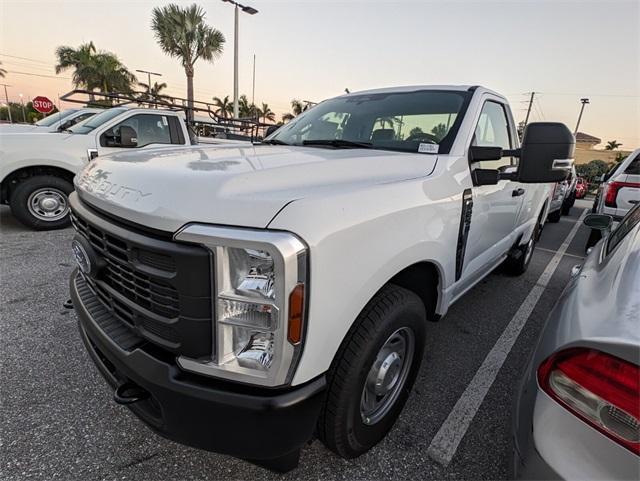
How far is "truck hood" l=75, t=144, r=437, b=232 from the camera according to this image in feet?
4.03

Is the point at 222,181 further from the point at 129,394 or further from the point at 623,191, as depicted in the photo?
Answer: the point at 623,191

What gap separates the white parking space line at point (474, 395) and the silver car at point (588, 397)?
79 centimetres

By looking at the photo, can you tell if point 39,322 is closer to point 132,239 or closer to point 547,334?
point 132,239

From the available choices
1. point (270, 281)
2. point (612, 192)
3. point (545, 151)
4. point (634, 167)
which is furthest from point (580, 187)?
point (270, 281)

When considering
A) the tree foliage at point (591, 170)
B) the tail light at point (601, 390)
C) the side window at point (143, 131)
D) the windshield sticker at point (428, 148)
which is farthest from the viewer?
the tree foliage at point (591, 170)

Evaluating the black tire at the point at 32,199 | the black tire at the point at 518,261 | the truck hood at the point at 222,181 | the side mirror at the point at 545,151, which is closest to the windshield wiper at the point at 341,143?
the truck hood at the point at 222,181

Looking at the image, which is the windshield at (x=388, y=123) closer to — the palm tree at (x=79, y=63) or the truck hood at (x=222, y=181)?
the truck hood at (x=222, y=181)

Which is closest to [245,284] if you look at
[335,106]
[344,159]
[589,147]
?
[344,159]

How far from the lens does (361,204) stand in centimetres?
145

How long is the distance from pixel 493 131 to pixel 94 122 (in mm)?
6009

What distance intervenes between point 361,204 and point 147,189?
33.1 inches

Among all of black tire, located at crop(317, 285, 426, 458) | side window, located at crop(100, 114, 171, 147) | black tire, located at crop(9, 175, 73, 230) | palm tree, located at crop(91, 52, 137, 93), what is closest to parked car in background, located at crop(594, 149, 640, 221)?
black tire, located at crop(317, 285, 426, 458)

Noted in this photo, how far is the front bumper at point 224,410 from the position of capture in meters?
1.22

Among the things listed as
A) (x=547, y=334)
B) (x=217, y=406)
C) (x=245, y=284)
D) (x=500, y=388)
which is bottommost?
(x=500, y=388)
